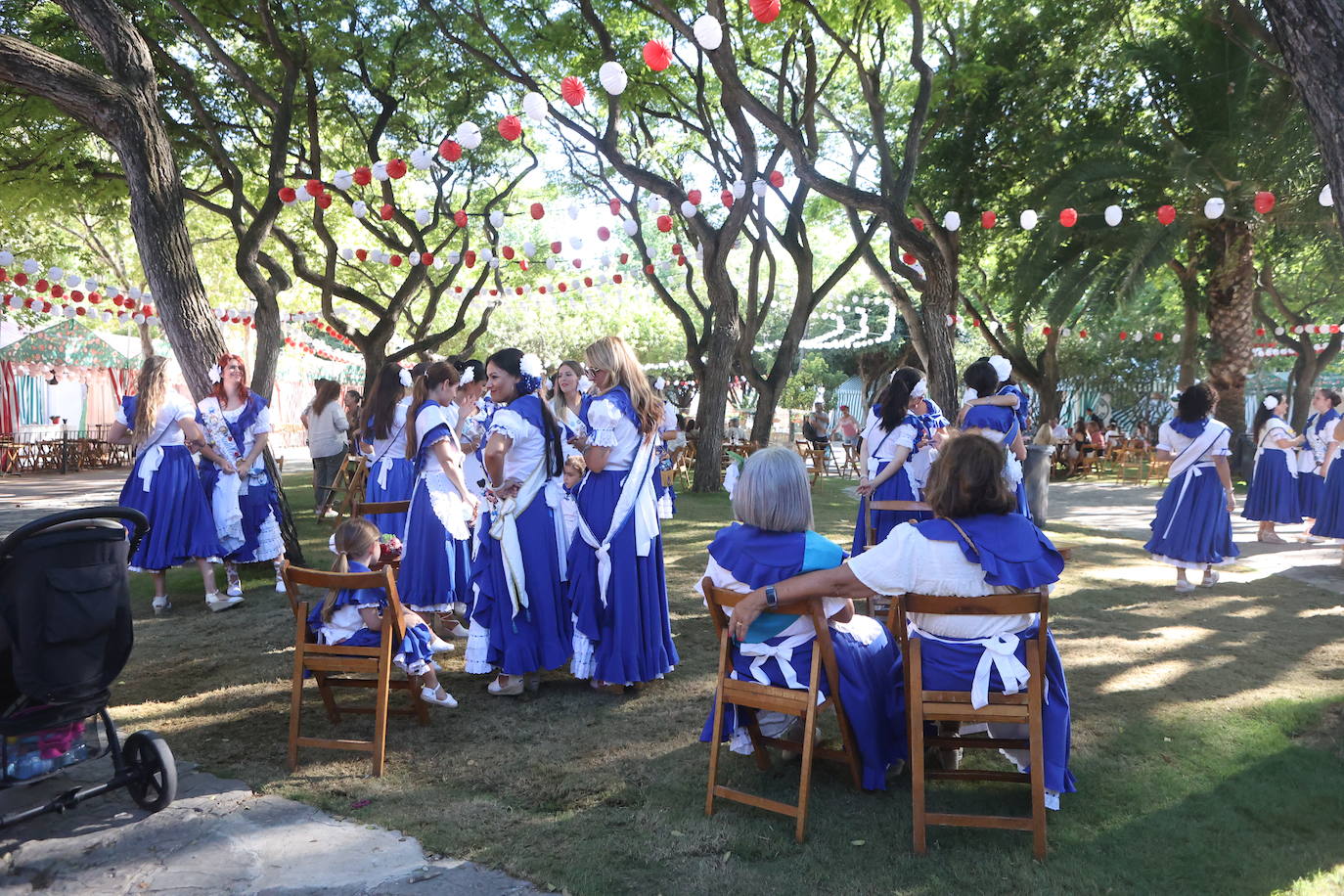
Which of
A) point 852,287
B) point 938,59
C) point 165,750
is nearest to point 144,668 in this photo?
point 165,750

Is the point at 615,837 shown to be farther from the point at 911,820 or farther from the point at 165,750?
the point at 165,750

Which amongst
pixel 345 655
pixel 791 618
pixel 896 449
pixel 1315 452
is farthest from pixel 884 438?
pixel 1315 452

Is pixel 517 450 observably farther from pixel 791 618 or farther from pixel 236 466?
pixel 236 466

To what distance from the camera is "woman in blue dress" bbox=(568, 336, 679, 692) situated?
468cm

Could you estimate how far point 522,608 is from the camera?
4695 millimetres

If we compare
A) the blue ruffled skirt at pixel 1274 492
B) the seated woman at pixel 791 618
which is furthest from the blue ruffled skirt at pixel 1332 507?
the seated woman at pixel 791 618

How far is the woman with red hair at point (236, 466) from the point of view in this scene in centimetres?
665

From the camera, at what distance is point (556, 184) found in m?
18.8

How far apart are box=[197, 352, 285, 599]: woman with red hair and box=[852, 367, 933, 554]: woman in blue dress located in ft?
14.1

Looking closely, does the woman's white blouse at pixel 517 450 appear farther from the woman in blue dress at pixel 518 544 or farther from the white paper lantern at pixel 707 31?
the white paper lantern at pixel 707 31

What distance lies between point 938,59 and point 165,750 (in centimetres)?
1480

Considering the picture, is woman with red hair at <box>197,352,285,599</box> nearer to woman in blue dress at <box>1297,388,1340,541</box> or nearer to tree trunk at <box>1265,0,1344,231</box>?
tree trunk at <box>1265,0,1344,231</box>

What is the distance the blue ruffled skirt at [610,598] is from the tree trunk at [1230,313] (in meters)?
14.2

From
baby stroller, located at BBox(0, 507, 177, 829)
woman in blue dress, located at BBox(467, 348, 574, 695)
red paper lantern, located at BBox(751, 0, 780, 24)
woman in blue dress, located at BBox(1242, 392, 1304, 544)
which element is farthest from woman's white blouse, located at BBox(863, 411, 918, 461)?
woman in blue dress, located at BBox(1242, 392, 1304, 544)
